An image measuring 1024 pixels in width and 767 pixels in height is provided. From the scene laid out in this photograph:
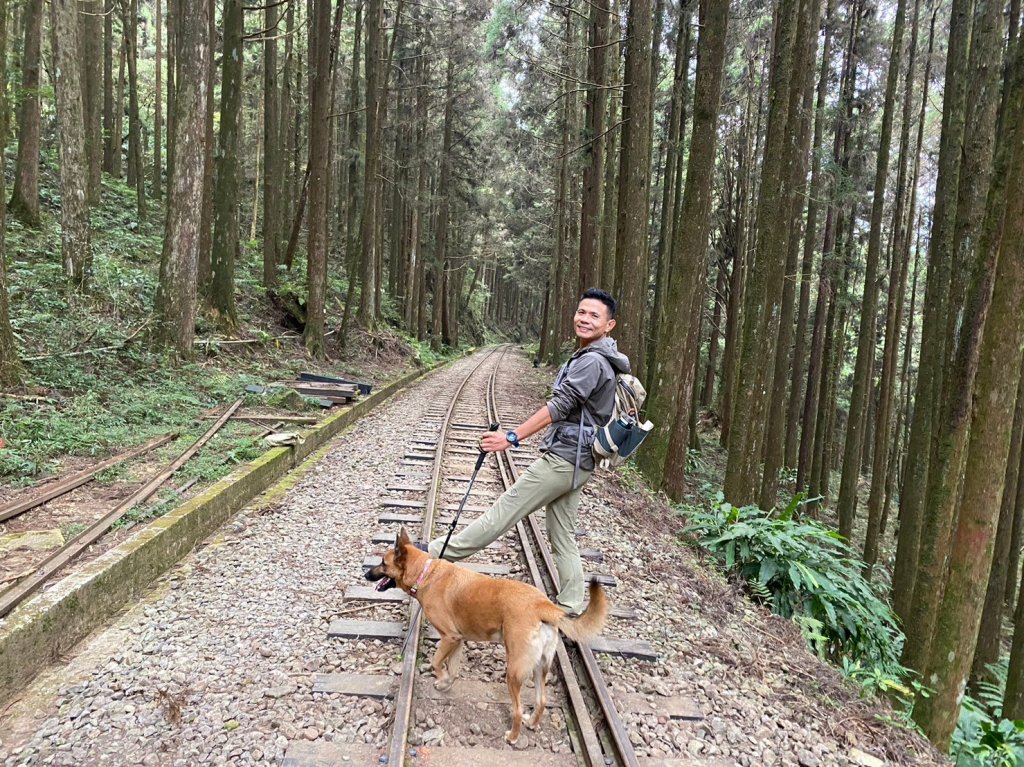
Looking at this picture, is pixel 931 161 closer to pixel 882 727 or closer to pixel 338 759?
pixel 882 727

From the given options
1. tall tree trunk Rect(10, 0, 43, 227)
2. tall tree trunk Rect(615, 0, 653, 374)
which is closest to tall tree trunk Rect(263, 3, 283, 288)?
tall tree trunk Rect(10, 0, 43, 227)

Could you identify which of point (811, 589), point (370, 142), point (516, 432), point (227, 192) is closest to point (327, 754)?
point (516, 432)

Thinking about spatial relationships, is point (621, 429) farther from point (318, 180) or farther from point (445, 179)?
point (445, 179)

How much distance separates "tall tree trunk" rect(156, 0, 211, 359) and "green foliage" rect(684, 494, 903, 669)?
981cm

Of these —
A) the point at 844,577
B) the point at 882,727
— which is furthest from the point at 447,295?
the point at 882,727

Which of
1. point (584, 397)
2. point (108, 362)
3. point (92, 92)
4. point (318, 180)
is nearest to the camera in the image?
point (584, 397)

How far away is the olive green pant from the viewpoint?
4156mm

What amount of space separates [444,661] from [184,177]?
35.2ft

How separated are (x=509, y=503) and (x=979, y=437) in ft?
12.1

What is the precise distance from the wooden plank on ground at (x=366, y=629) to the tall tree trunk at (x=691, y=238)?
635 cm

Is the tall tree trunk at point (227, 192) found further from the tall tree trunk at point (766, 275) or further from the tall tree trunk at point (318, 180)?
the tall tree trunk at point (766, 275)

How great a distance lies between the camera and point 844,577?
702cm

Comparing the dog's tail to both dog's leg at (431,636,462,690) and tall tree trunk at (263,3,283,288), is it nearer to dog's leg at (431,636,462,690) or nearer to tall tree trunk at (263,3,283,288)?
dog's leg at (431,636,462,690)

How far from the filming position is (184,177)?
11148mm
